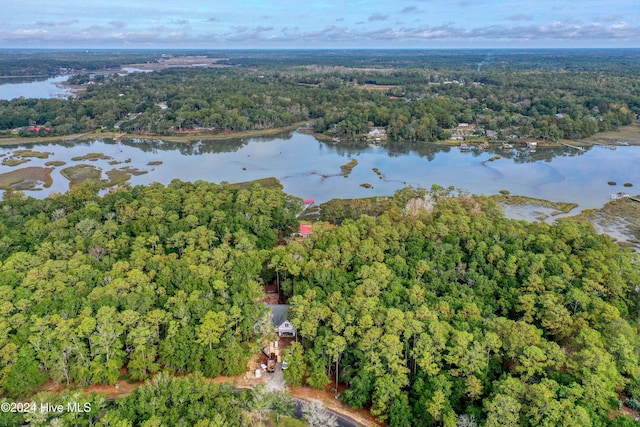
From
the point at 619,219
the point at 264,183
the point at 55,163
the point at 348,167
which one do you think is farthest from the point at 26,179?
the point at 619,219

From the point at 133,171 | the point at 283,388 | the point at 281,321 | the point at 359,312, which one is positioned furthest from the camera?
the point at 133,171

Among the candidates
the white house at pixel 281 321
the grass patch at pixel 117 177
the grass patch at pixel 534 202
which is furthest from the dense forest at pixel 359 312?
the grass patch at pixel 117 177

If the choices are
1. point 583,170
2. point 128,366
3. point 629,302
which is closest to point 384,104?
point 583,170

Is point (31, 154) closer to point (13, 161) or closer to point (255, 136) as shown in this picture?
point (13, 161)

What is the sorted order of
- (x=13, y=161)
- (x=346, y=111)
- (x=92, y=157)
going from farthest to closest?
(x=346, y=111), (x=92, y=157), (x=13, y=161)

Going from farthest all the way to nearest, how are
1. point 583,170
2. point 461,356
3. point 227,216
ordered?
1. point 583,170
2. point 227,216
3. point 461,356

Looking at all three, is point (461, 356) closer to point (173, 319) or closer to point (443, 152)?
point (173, 319)

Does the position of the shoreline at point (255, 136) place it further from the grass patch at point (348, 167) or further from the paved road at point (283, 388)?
the paved road at point (283, 388)
